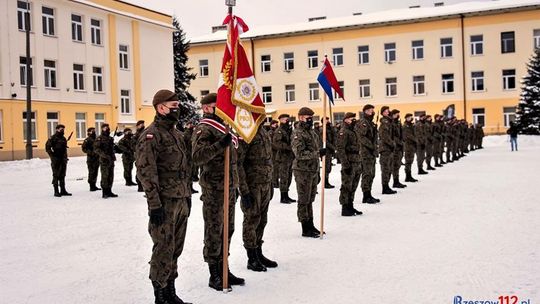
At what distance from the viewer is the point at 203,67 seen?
182 ft

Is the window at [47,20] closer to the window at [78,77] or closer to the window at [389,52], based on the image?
the window at [78,77]

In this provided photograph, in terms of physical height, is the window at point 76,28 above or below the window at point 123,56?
above

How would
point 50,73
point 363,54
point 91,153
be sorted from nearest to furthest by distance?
1. point 91,153
2. point 50,73
3. point 363,54

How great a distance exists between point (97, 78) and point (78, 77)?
1.52 meters

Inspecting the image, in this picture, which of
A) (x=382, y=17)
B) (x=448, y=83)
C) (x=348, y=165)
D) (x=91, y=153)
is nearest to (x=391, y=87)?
(x=448, y=83)

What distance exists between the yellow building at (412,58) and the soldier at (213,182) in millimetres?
42142

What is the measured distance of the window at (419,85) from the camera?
47.0 metres

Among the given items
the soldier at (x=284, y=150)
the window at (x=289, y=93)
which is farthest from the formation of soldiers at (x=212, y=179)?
the window at (x=289, y=93)

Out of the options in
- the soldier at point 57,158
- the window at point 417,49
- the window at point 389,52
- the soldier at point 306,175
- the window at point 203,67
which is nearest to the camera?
the soldier at point 306,175

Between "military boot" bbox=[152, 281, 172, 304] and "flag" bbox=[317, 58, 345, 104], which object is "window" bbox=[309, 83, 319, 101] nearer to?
"flag" bbox=[317, 58, 345, 104]

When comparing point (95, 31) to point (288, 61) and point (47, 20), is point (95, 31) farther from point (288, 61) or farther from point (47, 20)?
point (288, 61)

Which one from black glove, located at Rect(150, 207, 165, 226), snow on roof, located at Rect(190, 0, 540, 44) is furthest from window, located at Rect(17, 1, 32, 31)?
black glove, located at Rect(150, 207, 165, 226)

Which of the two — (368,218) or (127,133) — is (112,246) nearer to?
(368,218)

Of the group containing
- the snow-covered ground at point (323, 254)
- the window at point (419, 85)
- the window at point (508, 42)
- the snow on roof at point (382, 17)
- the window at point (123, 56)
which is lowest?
the snow-covered ground at point (323, 254)
